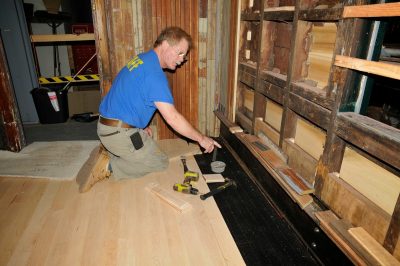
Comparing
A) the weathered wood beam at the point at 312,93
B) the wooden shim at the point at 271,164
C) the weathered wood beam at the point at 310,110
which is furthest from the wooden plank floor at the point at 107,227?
the weathered wood beam at the point at 312,93

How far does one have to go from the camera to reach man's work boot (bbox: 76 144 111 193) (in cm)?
297

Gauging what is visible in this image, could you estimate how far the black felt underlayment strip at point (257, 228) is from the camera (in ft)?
6.98

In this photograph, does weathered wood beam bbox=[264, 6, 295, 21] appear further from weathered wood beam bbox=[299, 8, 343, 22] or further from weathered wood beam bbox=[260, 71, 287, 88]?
weathered wood beam bbox=[260, 71, 287, 88]

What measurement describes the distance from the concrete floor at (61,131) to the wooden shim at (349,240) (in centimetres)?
374

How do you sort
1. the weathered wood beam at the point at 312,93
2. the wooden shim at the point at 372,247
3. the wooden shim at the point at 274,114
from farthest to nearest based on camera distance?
the wooden shim at the point at 274,114, the weathered wood beam at the point at 312,93, the wooden shim at the point at 372,247

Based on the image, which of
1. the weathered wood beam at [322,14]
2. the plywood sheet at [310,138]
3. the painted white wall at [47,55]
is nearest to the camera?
the weathered wood beam at [322,14]

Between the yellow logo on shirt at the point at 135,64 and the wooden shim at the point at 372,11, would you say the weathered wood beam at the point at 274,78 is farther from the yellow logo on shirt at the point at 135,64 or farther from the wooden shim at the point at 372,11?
the yellow logo on shirt at the point at 135,64

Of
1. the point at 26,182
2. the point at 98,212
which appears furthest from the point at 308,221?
the point at 26,182

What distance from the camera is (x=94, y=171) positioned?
302 cm

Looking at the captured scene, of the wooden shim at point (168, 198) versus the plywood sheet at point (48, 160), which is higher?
the wooden shim at point (168, 198)

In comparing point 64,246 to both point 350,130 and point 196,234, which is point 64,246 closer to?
point 196,234

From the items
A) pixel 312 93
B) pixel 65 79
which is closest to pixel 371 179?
pixel 312 93

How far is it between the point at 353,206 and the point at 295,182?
0.52 m

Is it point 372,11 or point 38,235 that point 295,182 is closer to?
point 372,11
